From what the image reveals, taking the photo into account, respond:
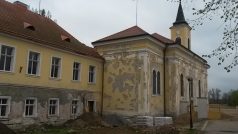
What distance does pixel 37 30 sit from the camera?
2244cm

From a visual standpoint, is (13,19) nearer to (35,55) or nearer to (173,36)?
(35,55)

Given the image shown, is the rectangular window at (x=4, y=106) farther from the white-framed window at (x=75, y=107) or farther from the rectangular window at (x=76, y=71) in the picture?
the rectangular window at (x=76, y=71)

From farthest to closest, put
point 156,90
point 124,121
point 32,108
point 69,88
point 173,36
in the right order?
point 173,36 → point 156,90 → point 124,121 → point 69,88 → point 32,108

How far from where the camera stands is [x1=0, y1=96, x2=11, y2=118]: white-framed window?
1814 centimetres

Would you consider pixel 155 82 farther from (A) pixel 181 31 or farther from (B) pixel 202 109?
(A) pixel 181 31

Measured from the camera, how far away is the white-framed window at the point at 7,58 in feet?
60.7

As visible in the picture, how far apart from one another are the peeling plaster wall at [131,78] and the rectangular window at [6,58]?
1044cm

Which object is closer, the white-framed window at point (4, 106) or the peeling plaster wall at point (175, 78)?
the white-framed window at point (4, 106)

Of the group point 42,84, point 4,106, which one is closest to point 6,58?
point 4,106

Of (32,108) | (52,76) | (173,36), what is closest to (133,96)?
(52,76)

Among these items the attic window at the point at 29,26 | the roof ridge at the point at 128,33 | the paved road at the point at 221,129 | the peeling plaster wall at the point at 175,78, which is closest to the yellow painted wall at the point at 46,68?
the attic window at the point at 29,26

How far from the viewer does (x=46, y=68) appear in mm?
21562

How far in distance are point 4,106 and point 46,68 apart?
4294mm

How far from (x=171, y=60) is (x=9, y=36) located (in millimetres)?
15633
